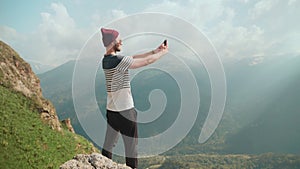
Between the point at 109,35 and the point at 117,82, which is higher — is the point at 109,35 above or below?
above

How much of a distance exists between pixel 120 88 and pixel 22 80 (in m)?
25.9

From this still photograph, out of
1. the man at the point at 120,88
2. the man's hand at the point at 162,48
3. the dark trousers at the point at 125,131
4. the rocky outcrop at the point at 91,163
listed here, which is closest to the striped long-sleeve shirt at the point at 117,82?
the man at the point at 120,88

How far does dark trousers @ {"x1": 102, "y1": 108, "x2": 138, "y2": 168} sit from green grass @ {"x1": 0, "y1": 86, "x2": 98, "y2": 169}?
11.4 m

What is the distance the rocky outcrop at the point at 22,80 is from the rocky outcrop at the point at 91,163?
17714mm

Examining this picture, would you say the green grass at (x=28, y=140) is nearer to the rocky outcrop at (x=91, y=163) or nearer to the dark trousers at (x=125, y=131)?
the rocky outcrop at (x=91, y=163)

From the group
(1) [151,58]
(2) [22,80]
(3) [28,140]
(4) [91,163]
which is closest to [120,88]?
(1) [151,58]

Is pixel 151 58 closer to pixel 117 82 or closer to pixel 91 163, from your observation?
pixel 117 82

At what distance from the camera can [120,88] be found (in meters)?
4.89

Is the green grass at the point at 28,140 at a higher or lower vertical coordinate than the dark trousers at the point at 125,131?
lower

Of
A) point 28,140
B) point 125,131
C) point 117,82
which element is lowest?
point 28,140

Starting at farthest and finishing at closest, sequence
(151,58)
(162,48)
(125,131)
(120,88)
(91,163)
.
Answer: (91,163)
(125,131)
(120,88)
(162,48)
(151,58)

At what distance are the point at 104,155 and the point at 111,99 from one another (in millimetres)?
1656

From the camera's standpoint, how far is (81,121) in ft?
15.7

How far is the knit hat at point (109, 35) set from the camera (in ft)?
15.3
